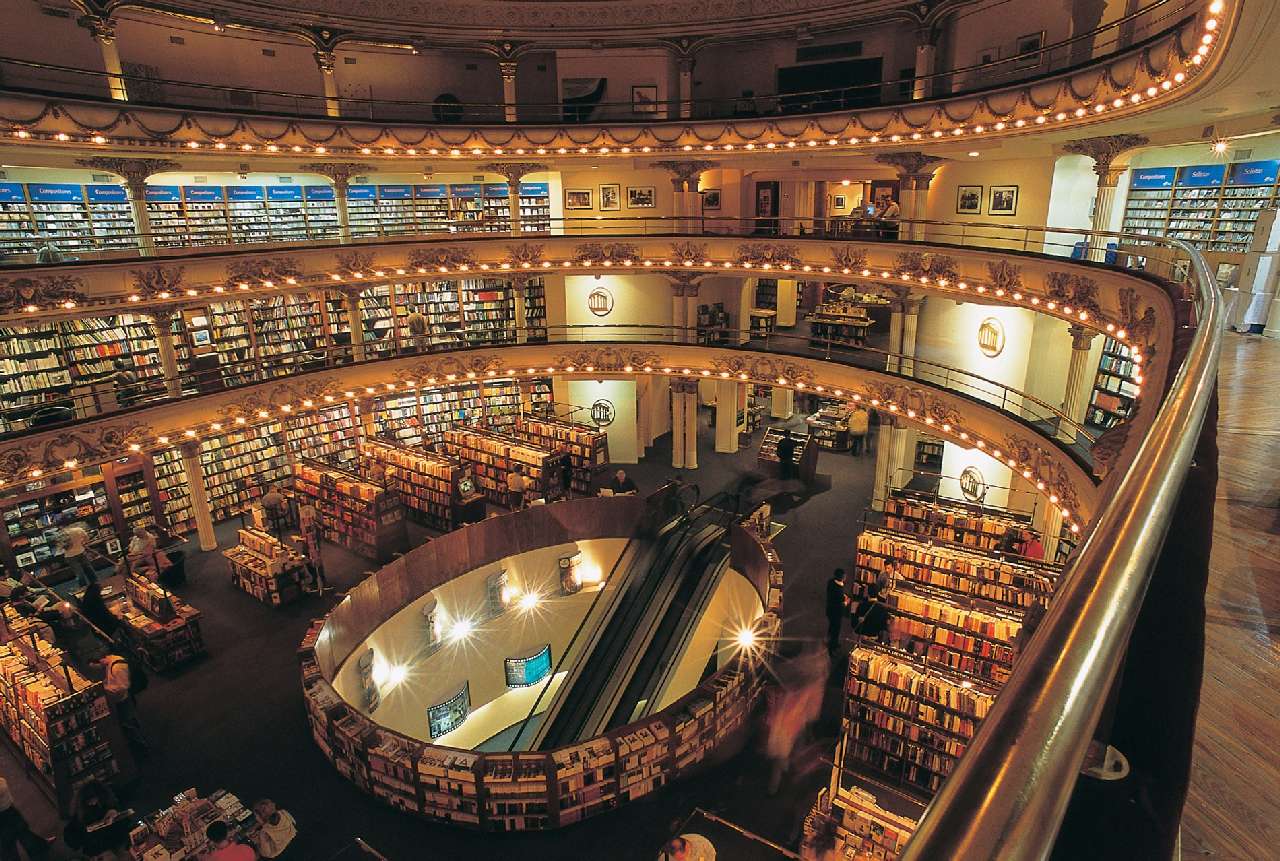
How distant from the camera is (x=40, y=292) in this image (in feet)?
43.0

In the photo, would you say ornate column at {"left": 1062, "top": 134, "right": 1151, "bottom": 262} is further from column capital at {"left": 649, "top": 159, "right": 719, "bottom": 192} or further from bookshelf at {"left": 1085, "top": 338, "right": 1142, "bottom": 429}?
column capital at {"left": 649, "top": 159, "right": 719, "bottom": 192}

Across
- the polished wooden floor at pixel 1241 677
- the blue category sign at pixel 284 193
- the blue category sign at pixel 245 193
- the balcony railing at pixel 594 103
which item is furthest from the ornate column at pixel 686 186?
the polished wooden floor at pixel 1241 677

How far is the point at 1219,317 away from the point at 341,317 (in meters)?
20.8

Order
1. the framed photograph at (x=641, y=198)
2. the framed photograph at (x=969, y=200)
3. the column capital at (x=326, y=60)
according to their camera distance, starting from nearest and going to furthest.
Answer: the framed photograph at (x=969, y=200) < the column capital at (x=326, y=60) < the framed photograph at (x=641, y=198)

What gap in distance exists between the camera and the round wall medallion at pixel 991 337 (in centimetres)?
1678

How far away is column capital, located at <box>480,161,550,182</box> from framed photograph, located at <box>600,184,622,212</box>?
2057 mm

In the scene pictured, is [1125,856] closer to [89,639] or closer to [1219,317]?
[1219,317]

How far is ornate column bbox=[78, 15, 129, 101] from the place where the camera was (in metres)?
14.4

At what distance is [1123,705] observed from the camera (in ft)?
4.44

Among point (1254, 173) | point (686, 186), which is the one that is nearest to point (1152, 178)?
point (1254, 173)

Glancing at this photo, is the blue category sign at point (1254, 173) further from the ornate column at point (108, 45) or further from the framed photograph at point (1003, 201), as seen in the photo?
the ornate column at point (108, 45)

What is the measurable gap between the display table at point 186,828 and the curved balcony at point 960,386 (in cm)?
754

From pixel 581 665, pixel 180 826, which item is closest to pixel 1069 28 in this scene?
pixel 581 665

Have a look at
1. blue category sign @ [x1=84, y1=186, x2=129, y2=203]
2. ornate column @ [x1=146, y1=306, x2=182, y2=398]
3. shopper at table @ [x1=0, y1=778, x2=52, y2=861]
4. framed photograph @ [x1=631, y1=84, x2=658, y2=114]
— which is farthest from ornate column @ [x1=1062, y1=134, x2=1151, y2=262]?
blue category sign @ [x1=84, y1=186, x2=129, y2=203]
